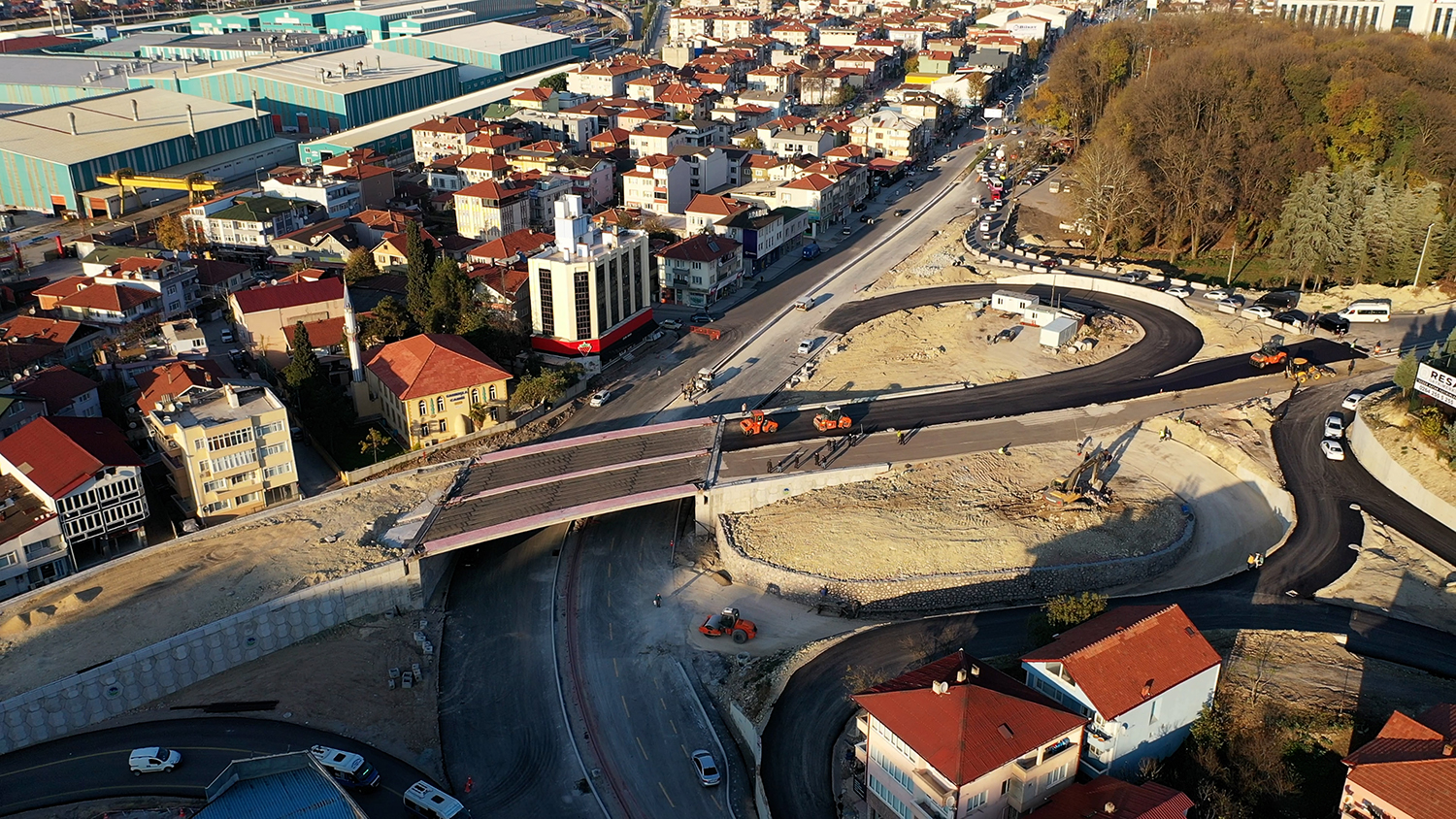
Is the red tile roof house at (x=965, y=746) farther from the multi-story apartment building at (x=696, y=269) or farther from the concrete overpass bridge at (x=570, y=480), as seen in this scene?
the multi-story apartment building at (x=696, y=269)

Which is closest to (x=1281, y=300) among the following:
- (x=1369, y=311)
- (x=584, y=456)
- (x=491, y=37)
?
(x=1369, y=311)

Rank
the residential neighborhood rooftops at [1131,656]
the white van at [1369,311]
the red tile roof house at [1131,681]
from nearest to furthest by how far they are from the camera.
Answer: the red tile roof house at [1131,681], the residential neighborhood rooftops at [1131,656], the white van at [1369,311]

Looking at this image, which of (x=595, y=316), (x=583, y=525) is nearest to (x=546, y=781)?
(x=583, y=525)

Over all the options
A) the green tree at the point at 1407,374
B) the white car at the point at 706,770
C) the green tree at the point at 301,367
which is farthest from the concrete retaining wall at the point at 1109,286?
the white car at the point at 706,770

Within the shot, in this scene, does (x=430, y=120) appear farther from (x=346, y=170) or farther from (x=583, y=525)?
(x=583, y=525)

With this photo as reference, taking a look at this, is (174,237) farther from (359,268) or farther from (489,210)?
(489,210)

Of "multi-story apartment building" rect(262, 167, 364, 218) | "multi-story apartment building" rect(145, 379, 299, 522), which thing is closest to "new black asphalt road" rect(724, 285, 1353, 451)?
"multi-story apartment building" rect(145, 379, 299, 522)
